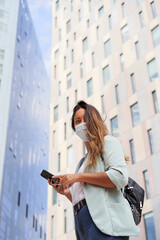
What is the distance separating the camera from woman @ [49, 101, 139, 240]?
2010 mm

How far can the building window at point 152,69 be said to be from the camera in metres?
19.6

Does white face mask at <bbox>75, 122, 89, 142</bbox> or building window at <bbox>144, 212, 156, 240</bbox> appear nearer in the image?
white face mask at <bbox>75, 122, 89, 142</bbox>

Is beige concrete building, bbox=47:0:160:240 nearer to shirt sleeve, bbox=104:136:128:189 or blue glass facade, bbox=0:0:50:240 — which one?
shirt sleeve, bbox=104:136:128:189

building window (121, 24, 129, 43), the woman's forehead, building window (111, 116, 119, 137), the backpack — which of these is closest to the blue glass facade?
building window (111, 116, 119, 137)

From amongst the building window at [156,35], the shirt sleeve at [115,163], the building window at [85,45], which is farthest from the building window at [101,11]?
the shirt sleeve at [115,163]

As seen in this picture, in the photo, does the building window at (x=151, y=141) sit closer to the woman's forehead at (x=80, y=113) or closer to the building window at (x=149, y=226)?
the building window at (x=149, y=226)

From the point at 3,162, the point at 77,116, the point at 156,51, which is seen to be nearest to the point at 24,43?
the point at 3,162

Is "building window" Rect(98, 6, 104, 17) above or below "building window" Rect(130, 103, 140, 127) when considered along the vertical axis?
above

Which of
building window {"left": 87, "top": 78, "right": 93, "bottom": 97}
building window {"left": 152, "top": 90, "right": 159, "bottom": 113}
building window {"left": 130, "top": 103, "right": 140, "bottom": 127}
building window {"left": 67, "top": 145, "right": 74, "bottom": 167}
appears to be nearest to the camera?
building window {"left": 152, "top": 90, "right": 159, "bottom": 113}

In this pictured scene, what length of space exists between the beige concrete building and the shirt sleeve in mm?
14522

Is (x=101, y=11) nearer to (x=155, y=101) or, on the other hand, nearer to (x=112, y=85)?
(x=112, y=85)

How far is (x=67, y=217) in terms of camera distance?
21.9 m

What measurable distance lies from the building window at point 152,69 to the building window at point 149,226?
26.3 ft

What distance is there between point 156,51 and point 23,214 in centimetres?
3431
